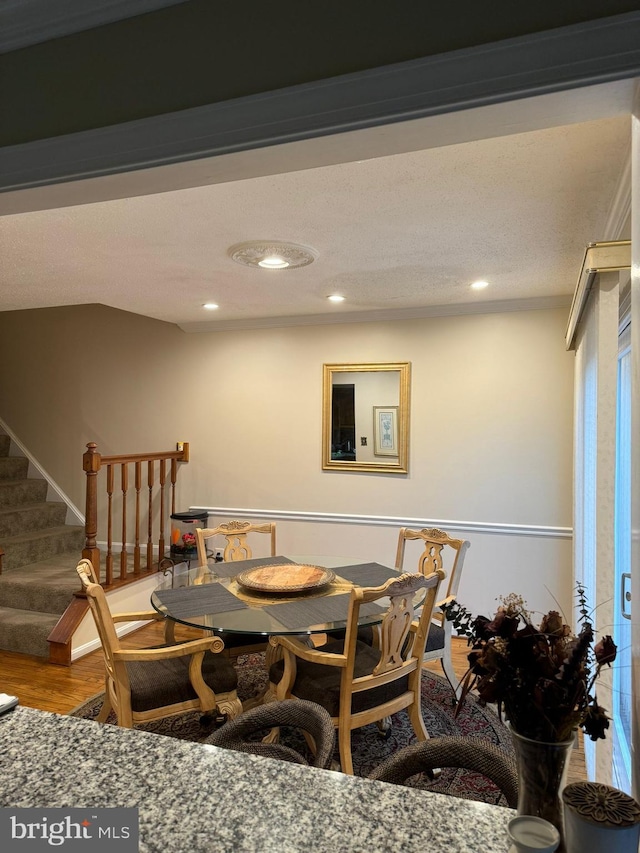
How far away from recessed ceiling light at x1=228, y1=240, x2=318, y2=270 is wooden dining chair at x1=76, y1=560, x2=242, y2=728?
67.3 inches

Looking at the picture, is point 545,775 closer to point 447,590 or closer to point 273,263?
point 447,590

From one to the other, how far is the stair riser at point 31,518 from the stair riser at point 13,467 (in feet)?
1.55

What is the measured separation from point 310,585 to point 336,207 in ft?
5.78

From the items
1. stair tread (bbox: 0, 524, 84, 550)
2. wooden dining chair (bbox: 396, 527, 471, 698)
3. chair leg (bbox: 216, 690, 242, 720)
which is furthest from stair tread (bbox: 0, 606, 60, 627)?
wooden dining chair (bbox: 396, 527, 471, 698)

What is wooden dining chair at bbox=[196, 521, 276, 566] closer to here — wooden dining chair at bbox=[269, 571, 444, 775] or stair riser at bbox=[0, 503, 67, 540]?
wooden dining chair at bbox=[269, 571, 444, 775]

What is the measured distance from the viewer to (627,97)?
3.15 feet

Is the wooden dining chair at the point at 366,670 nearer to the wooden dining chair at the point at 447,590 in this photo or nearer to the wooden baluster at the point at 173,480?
the wooden dining chair at the point at 447,590

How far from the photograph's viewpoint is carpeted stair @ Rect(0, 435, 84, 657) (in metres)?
4.01

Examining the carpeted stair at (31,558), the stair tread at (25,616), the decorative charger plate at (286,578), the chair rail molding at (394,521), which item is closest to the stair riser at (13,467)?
the carpeted stair at (31,558)

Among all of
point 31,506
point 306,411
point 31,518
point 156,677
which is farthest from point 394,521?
point 31,506

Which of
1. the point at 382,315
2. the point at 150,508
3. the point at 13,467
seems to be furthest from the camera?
the point at 13,467

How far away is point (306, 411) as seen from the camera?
4859mm

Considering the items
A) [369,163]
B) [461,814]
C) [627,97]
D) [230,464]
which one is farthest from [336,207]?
[230,464]

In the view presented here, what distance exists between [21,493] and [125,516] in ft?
5.06
